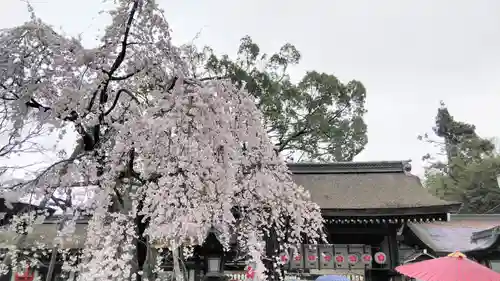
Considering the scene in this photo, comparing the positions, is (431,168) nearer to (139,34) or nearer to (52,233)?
(52,233)

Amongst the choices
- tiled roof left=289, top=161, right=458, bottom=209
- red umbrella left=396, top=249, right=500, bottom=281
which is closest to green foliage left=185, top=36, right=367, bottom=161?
tiled roof left=289, top=161, right=458, bottom=209

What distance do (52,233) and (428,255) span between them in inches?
428

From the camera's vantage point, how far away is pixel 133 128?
10.9ft

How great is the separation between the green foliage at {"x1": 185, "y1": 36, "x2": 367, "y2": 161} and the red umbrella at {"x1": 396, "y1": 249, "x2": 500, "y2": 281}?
957 centimetres

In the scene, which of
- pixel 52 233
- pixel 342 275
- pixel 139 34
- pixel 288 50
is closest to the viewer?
pixel 139 34

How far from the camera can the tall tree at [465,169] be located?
74.3 feet

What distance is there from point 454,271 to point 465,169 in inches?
846

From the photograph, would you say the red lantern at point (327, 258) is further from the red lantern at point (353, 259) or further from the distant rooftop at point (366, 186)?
the distant rooftop at point (366, 186)

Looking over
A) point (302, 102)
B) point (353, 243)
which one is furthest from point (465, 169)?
point (353, 243)

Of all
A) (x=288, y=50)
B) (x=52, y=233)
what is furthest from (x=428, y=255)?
(x=52, y=233)

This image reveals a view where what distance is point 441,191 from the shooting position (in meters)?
25.5

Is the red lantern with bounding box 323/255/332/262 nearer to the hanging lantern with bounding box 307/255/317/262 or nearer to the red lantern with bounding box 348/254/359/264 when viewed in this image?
the hanging lantern with bounding box 307/255/317/262

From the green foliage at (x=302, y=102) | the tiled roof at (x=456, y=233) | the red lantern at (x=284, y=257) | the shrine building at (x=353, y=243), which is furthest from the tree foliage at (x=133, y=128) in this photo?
the green foliage at (x=302, y=102)

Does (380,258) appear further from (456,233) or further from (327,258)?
(456,233)
